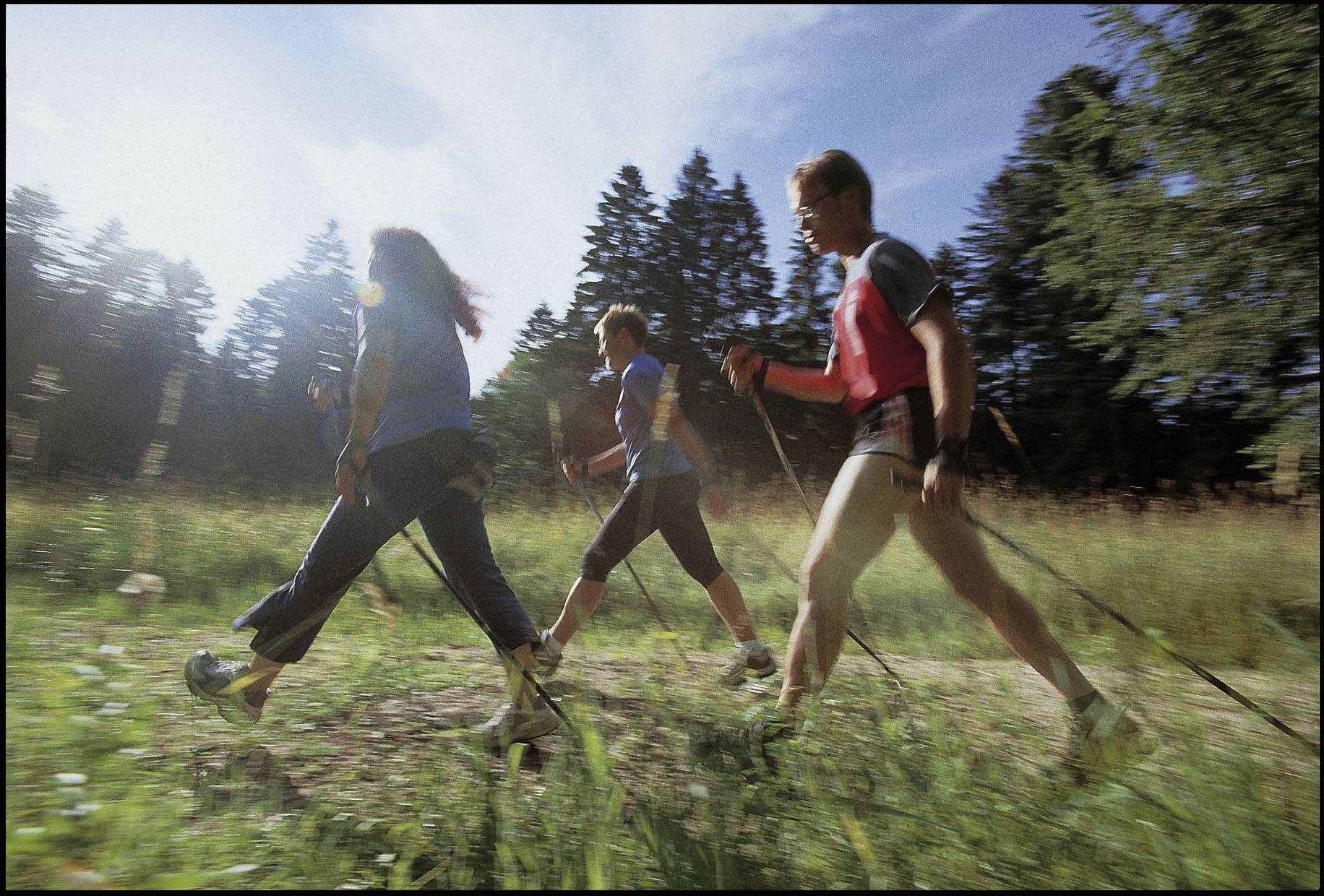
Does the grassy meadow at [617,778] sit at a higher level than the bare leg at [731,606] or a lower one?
lower

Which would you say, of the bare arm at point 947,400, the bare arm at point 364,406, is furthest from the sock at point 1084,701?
the bare arm at point 364,406

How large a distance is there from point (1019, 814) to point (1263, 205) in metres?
9.82

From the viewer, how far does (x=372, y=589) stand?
2535 mm

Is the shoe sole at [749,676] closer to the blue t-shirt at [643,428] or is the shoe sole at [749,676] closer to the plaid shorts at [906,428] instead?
the blue t-shirt at [643,428]

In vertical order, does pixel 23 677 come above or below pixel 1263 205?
below

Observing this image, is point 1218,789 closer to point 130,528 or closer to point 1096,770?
point 1096,770

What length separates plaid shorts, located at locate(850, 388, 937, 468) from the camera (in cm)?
222

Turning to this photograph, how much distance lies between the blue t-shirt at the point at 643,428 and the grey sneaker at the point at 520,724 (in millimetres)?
1501

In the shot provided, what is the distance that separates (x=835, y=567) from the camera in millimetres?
2189

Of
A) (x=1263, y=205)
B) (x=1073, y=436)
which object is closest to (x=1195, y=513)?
(x=1263, y=205)

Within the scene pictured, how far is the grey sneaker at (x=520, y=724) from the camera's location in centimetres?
233

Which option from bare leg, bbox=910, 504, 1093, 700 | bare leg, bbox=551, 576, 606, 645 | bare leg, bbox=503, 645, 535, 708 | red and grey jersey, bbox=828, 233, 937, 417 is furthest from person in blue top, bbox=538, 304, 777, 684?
bare leg, bbox=910, 504, 1093, 700

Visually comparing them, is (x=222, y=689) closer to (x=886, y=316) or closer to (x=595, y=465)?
(x=595, y=465)

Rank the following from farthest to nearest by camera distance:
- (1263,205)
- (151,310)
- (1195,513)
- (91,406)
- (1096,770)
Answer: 1. (151,310)
2. (91,406)
3. (1263,205)
4. (1195,513)
5. (1096,770)
